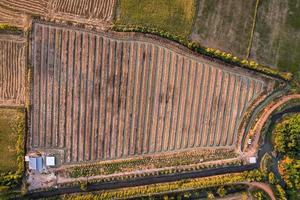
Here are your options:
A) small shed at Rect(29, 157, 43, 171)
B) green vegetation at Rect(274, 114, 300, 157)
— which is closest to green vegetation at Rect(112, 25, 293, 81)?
green vegetation at Rect(274, 114, 300, 157)

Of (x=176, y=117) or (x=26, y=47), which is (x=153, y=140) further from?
(x=26, y=47)

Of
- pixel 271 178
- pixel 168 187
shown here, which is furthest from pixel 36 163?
pixel 271 178

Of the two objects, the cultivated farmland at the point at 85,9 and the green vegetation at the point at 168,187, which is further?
the green vegetation at the point at 168,187

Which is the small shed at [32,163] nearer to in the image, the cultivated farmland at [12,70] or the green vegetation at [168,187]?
the green vegetation at [168,187]

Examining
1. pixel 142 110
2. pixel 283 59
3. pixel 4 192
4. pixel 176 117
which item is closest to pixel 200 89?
pixel 176 117

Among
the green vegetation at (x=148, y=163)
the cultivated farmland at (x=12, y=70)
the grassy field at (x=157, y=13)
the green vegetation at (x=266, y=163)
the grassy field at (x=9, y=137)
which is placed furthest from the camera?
the green vegetation at (x=266, y=163)

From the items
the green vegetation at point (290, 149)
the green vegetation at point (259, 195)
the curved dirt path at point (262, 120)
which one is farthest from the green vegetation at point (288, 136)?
the green vegetation at point (259, 195)

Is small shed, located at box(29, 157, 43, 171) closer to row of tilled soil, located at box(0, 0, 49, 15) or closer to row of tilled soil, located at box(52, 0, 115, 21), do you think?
row of tilled soil, located at box(0, 0, 49, 15)
